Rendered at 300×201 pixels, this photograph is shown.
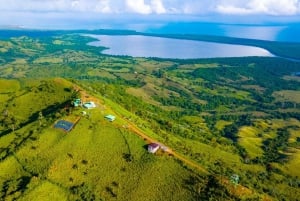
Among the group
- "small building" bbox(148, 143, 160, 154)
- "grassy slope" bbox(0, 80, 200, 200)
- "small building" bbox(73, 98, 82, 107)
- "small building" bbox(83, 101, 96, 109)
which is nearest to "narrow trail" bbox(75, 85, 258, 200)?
"small building" bbox(148, 143, 160, 154)

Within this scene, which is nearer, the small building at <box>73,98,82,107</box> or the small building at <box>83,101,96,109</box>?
the small building at <box>83,101,96,109</box>

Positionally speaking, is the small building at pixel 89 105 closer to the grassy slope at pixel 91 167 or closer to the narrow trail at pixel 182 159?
the narrow trail at pixel 182 159

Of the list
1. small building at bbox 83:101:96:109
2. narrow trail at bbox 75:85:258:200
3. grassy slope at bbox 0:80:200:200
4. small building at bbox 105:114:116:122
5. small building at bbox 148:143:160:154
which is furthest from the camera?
small building at bbox 83:101:96:109

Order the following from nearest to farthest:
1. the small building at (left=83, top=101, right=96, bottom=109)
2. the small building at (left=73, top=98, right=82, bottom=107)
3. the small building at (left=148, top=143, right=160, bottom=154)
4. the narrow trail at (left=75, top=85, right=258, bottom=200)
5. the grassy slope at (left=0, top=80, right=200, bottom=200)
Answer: the narrow trail at (left=75, top=85, right=258, bottom=200), the grassy slope at (left=0, top=80, right=200, bottom=200), the small building at (left=148, top=143, right=160, bottom=154), the small building at (left=83, top=101, right=96, bottom=109), the small building at (left=73, top=98, right=82, bottom=107)

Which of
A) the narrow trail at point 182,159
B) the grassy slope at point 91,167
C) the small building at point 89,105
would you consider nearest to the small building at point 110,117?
the grassy slope at point 91,167

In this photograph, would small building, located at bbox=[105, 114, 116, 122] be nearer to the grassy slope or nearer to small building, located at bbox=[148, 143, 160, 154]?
the grassy slope

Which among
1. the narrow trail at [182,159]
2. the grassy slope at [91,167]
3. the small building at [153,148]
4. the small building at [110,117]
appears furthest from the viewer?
the small building at [110,117]

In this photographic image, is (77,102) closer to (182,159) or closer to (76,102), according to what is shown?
(76,102)

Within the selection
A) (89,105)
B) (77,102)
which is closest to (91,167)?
(89,105)

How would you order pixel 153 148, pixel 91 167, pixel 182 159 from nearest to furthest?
pixel 91 167 < pixel 182 159 < pixel 153 148

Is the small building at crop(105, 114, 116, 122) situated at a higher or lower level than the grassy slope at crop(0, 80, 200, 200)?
higher

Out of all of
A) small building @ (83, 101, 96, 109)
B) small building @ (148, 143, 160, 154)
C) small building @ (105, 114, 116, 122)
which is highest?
small building @ (83, 101, 96, 109)
